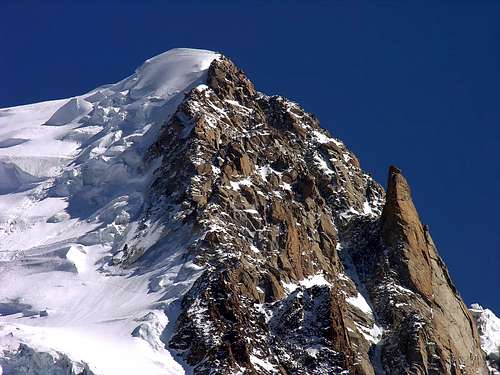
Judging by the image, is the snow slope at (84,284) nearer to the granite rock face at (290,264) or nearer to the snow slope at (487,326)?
the granite rock face at (290,264)

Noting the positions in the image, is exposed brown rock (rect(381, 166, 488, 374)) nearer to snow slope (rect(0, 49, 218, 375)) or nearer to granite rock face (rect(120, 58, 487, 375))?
granite rock face (rect(120, 58, 487, 375))

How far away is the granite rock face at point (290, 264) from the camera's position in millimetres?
149375

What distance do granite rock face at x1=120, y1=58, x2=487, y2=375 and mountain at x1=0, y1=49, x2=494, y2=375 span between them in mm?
230

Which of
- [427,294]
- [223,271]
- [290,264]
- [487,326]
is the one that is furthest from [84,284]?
[487,326]

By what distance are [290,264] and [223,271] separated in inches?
652

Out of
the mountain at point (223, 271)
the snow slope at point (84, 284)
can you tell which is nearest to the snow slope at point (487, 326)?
the mountain at point (223, 271)

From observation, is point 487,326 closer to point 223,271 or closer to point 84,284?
point 223,271

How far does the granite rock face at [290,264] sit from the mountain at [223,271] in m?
0.23

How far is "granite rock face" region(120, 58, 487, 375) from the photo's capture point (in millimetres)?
149375

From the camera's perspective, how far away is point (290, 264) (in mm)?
168875

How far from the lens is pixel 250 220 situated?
172000mm

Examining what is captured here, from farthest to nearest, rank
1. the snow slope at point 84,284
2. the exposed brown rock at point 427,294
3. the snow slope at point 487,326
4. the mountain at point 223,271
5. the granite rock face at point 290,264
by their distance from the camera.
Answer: the snow slope at point 487,326, the exposed brown rock at point 427,294, the granite rock face at point 290,264, the mountain at point 223,271, the snow slope at point 84,284

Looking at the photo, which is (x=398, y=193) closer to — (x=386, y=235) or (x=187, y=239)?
(x=386, y=235)

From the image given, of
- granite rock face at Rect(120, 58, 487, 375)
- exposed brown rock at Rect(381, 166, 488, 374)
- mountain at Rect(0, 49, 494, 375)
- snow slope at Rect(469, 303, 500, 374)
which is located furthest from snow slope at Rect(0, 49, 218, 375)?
snow slope at Rect(469, 303, 500, 374)
